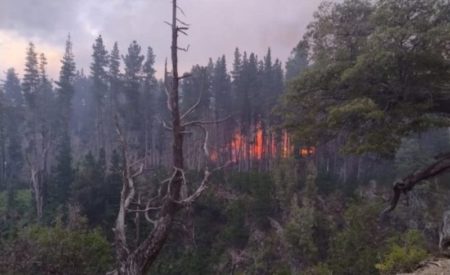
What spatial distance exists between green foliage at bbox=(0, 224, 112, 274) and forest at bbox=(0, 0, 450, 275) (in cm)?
4

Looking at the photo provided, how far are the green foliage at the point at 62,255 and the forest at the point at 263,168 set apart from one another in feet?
0.15

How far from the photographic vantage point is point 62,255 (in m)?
12.5

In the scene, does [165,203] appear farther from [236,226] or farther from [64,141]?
[64,141]

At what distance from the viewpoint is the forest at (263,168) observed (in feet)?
32.6

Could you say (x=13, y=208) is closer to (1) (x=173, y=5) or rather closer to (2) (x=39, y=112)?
(2) (x=39, y=112)

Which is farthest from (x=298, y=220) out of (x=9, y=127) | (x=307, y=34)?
(x=9, y=127)

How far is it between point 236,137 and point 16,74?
2503 inches

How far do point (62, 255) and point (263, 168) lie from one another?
160ft

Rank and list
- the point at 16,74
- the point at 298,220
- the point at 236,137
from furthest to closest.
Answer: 1. the point at 16,74
2. the point at 236,137
3. the point at 298,220

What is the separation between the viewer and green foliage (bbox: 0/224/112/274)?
1251cm

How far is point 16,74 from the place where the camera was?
9556 cm

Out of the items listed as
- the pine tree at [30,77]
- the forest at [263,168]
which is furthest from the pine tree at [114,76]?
the pine tree at [30,77]

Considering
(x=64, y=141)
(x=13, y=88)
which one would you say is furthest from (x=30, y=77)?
(x=13, y=88)

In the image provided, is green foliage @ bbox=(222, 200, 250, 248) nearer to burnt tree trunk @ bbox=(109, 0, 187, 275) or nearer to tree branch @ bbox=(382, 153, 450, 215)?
tree branch @ bbox=(382, 153, 450, 215)
